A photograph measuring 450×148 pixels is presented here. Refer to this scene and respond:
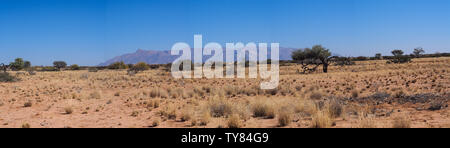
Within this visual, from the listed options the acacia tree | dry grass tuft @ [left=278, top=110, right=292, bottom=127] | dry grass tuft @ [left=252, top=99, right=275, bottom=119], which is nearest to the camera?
dry grass tuft @ [left=278, top=110, right=292, bottom=127]

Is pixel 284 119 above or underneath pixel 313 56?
underneath

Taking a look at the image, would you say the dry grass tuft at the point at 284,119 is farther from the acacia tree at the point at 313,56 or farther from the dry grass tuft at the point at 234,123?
the acacia tree at the point at 313,56

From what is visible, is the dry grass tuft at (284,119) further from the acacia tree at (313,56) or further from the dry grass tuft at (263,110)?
the acacia tree at (313,56)

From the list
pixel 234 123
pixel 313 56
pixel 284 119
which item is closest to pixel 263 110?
pixel 284 119

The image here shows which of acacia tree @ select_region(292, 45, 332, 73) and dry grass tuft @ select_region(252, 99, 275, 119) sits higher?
acacia tree @ select_region(292, 45, 332, 73)

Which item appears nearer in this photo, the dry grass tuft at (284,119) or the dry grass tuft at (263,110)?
the dry grass tuft at (284,119)

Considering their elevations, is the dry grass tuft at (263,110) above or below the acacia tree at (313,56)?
below

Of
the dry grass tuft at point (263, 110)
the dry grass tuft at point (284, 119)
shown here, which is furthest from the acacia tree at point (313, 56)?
the dry grass tuft at point (284, 119)

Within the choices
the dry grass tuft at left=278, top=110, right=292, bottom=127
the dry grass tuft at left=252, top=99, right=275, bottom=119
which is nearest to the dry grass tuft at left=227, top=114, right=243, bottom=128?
the dry grass tuft at left=278, top=110, right=292, bottom=127

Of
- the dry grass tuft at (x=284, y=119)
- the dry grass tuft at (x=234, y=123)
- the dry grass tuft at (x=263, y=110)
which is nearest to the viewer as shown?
the dry grass tuft at (x=234, y=123)

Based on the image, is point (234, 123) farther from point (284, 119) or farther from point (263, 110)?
point (263, 110)

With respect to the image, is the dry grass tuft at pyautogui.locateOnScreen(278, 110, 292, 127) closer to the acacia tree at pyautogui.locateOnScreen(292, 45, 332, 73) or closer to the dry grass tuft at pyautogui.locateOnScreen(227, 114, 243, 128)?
the dry grass tuft at pyautogui.locateOnScreen(227, 114, 243, 128)

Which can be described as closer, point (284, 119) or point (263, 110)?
point (284, 119)

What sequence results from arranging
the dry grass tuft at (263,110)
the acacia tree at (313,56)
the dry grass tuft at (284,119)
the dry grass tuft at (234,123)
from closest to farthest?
the dry grass tuft at (234,123) → the dry grass tuft at (284,119) → the dry grass tuft at (263,110) → the acacia tree at (313,56)
